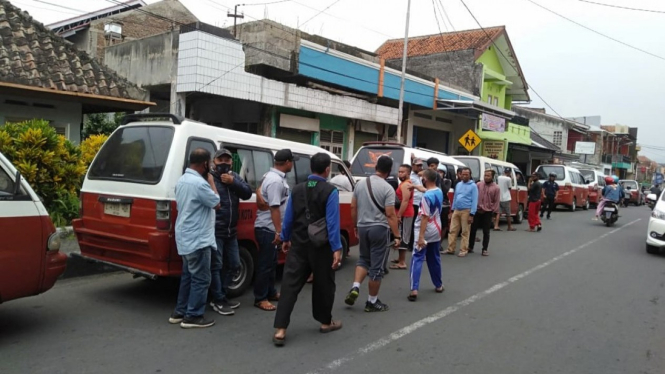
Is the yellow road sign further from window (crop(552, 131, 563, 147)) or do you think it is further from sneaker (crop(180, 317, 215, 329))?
window (crop(552, 131, 563, 147))

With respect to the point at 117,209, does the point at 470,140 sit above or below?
above

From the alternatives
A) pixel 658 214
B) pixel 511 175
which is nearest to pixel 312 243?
pixel 658 214

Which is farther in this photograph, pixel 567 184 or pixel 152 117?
pixel 567 184

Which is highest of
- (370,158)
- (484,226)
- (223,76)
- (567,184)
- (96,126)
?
(223,76)

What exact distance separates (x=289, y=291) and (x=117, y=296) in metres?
2.42

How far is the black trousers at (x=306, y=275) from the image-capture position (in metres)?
4.60

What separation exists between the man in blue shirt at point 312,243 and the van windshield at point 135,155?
1543 mm

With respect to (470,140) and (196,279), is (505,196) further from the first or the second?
(196,279)

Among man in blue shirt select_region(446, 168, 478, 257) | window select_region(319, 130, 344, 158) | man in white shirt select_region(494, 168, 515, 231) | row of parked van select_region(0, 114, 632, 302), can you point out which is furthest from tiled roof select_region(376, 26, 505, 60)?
row of parked van select_region(0, 114, 632, 302)

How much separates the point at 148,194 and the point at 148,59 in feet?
37.8

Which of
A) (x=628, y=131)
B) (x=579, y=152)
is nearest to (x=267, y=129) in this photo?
(x=579, y=152)

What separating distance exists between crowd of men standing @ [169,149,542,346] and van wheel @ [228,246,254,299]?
0.68 ft

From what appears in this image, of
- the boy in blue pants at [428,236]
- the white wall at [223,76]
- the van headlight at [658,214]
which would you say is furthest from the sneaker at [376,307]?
the white wall at [223,76]

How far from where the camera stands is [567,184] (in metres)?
21.2
